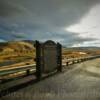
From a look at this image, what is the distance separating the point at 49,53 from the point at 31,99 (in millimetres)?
7721

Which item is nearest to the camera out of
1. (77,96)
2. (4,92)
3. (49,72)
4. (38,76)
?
(77,96)

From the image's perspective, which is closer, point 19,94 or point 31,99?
point 31,99

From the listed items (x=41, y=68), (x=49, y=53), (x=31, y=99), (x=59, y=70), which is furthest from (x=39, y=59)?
(x=31, y=99)

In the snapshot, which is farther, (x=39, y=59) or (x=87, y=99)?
(x=39, y=59)

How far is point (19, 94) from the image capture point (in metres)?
7.36

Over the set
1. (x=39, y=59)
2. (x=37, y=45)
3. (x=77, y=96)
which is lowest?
(x=77, y=96)

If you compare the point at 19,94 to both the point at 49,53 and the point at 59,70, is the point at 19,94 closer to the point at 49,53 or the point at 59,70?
the point at 49,53

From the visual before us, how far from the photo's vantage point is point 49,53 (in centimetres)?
1404

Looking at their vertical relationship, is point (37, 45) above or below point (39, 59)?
above

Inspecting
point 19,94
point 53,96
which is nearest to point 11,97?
point 19,94

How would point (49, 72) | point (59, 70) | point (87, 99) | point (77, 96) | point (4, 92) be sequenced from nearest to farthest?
point (87, 99), point (77, 96), point (4, 92), point (49, 72), point (59, 70)

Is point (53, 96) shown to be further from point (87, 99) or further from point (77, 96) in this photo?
point (87, 99)

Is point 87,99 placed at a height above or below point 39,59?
below

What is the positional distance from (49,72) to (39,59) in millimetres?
2336
